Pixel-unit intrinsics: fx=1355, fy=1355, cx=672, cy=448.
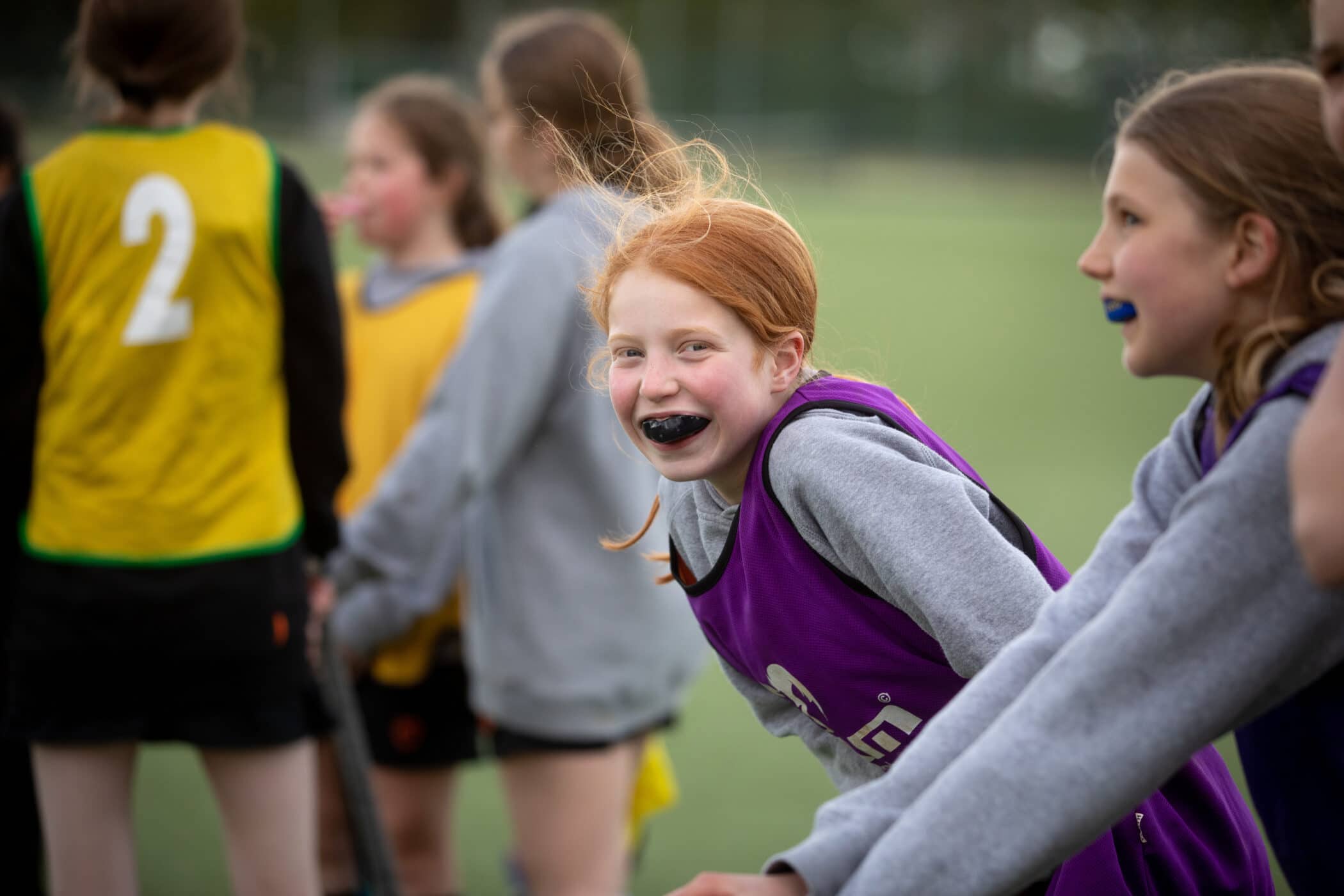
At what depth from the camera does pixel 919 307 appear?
1506 centimetres

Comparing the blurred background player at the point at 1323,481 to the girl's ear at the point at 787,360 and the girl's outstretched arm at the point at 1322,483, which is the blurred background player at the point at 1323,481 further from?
the girl's ear at the point at 787,360

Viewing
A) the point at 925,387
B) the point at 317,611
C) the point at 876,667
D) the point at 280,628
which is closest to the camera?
the point at 876,667

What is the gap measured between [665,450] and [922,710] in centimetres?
45

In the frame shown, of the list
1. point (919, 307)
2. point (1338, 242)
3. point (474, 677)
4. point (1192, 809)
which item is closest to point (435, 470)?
point (474, 677)

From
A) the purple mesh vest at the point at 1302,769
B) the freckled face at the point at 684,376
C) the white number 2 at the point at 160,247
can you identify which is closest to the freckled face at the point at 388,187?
the white number 2 at the point at 160,247

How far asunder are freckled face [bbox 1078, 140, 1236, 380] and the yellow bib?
1808mm

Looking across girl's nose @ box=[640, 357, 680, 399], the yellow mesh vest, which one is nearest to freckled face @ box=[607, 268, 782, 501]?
girl's nose @ box=[640, 357, 680, 399]

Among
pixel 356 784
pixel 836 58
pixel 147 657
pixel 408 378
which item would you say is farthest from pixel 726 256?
pixel 836 58

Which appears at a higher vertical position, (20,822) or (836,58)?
(20,822)

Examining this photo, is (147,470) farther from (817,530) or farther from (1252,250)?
(1252,250)

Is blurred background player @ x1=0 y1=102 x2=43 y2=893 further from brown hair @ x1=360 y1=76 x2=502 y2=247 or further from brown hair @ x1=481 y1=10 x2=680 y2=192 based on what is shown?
brown hair @ x1=481 y1=10 x2=680 y2=192

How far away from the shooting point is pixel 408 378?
3711 millimetres

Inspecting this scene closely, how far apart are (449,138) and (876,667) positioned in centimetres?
280

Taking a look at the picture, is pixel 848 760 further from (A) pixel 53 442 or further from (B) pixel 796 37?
(B) pixel 796 37
